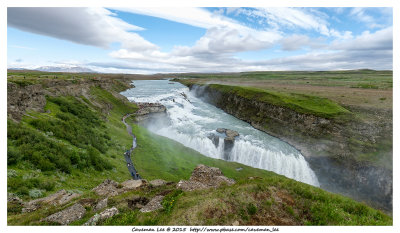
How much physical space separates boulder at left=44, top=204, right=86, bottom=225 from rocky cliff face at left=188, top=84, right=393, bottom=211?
4282cm

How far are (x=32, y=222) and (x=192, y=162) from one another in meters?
29.7

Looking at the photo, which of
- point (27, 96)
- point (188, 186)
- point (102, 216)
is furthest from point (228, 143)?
point (27, 96)

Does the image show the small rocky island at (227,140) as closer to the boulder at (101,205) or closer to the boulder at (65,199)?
the boulder at (65,199)

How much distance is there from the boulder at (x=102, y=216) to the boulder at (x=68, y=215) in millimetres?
1448

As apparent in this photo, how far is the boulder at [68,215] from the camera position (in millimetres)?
10516

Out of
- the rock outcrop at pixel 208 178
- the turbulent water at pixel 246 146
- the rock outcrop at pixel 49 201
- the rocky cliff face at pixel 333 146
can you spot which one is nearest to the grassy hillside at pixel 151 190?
the rock outcrop at pixel 49 201

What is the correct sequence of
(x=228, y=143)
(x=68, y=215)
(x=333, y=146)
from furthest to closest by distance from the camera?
(x=228, y=143)
(x=333, y=146)
(x=68, y=215)

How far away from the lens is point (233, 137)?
47.4 metres

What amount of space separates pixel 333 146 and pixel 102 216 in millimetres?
48239

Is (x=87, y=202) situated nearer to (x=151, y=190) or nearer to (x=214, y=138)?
(x=151, y=190)

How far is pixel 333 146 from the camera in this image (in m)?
41.0
